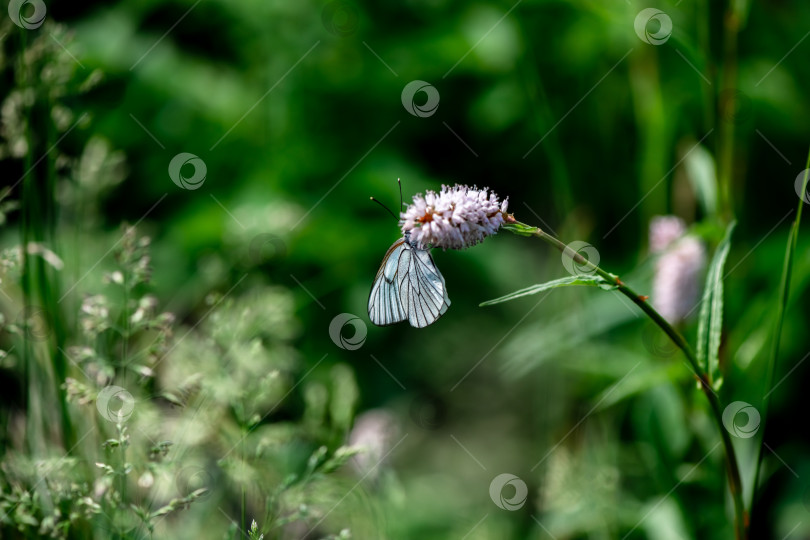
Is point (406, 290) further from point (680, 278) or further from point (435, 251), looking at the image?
point (435, 251)

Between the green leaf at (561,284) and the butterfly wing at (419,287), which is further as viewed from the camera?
the butterfly wing at (419,287)

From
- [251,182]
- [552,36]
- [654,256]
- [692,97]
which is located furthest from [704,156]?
[251,182]

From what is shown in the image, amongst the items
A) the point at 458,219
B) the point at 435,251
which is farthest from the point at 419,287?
the point at 435,251

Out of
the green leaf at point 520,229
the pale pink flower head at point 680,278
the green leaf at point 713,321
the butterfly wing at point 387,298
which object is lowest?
the butterfly wing at point 387,298

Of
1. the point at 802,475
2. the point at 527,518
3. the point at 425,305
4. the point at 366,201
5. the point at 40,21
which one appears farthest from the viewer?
the point at 366,201

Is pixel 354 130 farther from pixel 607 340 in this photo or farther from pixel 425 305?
pixel 425 305

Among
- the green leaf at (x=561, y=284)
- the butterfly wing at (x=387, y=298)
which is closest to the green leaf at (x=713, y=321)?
the green leaf at (x=561, y=284)

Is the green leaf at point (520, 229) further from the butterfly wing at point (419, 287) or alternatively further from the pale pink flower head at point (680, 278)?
the pale pink flower head at point (680, 278)
